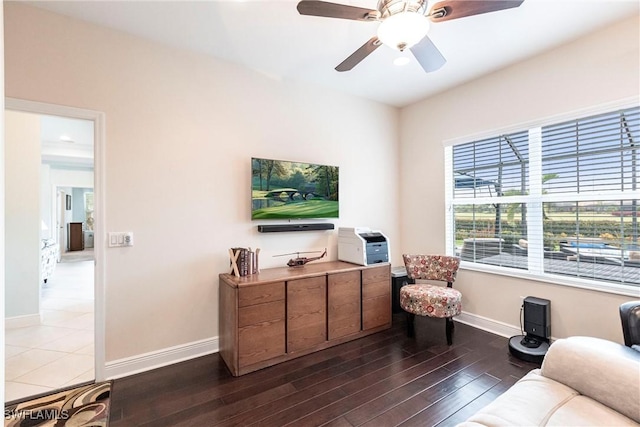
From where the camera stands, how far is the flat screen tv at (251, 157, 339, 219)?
9.43 ft

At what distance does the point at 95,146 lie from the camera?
2.25 m

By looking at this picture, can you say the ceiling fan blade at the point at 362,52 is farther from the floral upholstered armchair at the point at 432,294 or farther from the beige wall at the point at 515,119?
the floral upholstered armchair at the point at 432,294

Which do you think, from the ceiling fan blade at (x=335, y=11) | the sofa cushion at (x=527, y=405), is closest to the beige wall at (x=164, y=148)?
the ceiling fan blade at (x=335, y=11)

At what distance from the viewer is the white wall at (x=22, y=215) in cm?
323

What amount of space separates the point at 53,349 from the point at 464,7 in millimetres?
4341

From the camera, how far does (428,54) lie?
6.59 ft

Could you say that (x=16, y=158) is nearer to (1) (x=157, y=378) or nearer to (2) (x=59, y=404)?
(2) (x=59, y=404)

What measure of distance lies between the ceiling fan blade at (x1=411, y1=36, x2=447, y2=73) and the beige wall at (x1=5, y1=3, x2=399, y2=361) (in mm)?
1491

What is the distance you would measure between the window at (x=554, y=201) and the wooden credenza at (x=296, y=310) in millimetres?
1279

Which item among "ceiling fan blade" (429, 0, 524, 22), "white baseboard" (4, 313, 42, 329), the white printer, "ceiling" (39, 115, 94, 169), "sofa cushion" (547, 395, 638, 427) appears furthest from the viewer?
"ceiling" (39, 115, 94, 169)

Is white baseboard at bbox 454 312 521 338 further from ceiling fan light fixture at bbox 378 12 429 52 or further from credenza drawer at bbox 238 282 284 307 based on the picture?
ceiling fan light fixture at bbox 378 12 429 52

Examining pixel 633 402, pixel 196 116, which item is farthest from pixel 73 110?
pixel 633 402

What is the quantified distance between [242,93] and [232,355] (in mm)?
2449

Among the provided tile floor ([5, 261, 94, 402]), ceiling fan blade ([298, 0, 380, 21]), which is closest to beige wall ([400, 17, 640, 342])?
ceiling fan blade ([298, 0, 380, 21])
